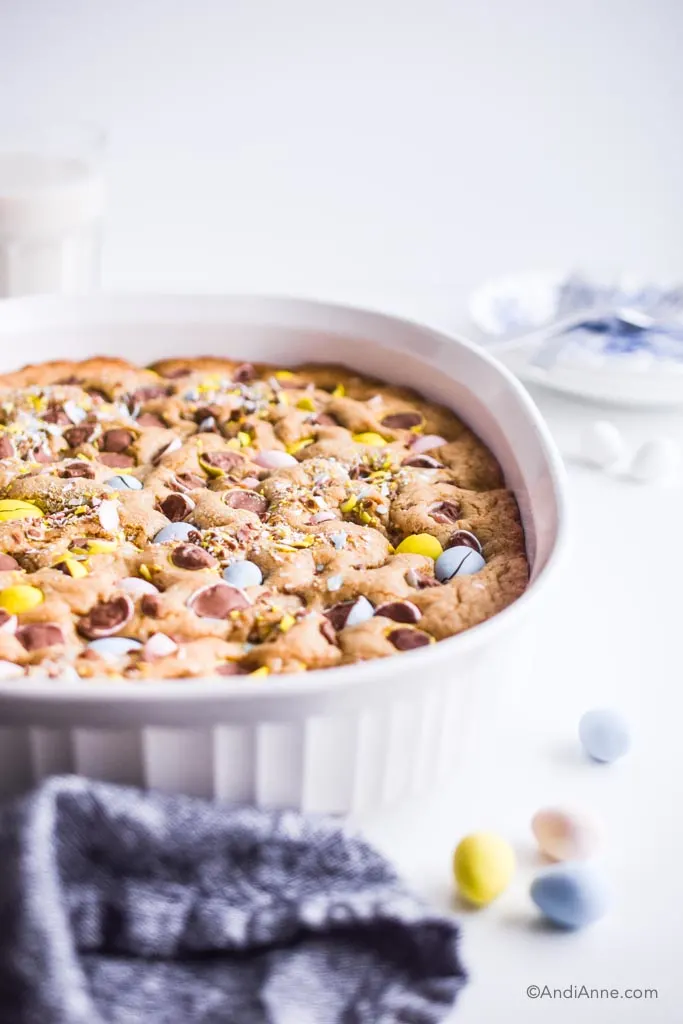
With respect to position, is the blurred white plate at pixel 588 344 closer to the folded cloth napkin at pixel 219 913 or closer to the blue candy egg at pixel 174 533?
the blue candy egg at pixel 174 533

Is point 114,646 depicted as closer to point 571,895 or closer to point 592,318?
point 571,895

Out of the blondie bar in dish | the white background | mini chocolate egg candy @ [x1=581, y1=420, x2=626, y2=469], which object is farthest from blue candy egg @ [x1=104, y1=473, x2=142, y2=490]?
mini chocolate egg candy @ [x1=581, y1=420, x2=626, y2=469]

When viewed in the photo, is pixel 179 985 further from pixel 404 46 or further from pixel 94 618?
pixel 404 46

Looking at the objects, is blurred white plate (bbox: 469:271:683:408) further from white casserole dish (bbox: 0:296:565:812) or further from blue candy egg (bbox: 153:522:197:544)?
blue candy egg (bbox: 153:522:197:544)

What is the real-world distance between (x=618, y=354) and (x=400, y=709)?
1.09m

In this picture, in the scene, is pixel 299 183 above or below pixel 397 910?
above

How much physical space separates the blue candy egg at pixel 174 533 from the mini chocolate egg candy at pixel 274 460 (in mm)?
201

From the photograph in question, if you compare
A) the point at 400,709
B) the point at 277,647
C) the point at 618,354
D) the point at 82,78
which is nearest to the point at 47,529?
the point at 277,647

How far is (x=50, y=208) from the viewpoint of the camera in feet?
6.07

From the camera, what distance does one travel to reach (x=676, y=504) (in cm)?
157

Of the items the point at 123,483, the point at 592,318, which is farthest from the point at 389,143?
the point at 123,483

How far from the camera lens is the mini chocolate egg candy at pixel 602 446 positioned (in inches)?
63.9

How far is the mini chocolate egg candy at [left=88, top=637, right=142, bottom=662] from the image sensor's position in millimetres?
979

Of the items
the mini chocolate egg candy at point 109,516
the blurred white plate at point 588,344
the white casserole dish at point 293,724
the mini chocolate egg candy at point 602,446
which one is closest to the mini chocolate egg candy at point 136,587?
the mini chocolate egg candy at point 109,516
